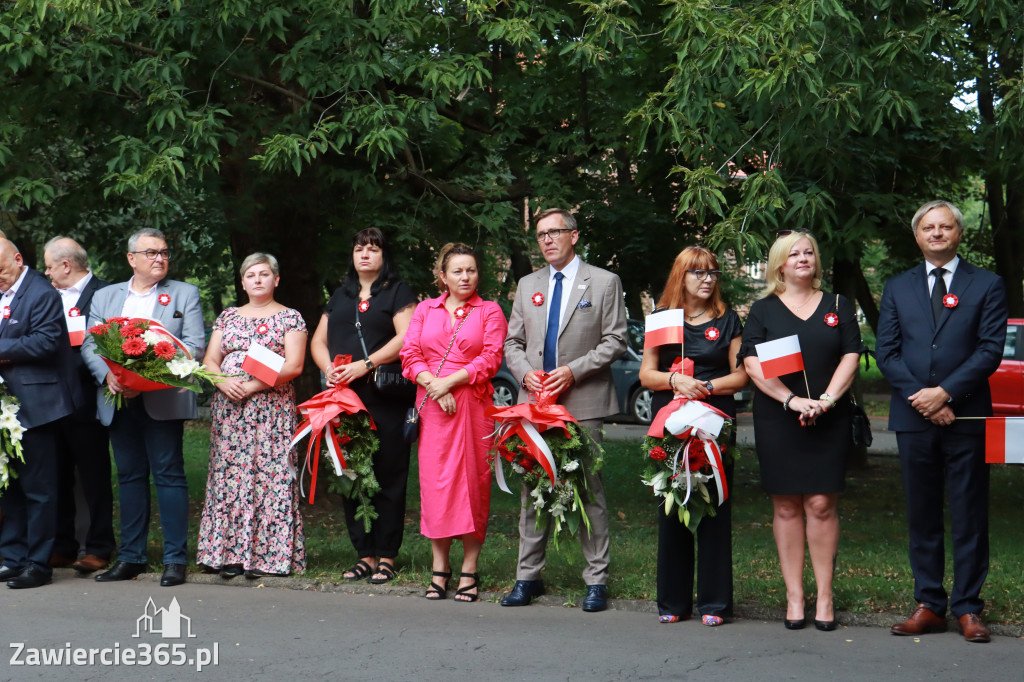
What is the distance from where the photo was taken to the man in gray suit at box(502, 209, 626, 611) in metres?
6.56

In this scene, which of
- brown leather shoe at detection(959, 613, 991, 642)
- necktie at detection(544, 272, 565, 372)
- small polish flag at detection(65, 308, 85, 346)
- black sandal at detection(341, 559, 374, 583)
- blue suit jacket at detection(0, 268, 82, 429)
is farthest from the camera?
small polish flag at detection(65, 308, 85, 346)

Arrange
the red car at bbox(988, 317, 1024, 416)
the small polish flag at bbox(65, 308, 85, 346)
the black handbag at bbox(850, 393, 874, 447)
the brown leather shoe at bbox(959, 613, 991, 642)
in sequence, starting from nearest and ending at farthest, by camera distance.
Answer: the brown leather shoe at bbox(959, 613, 991, 642)
the black handbag at bbox(850, 393, 874, 447)
the small polish flag at bbox(65, 308, 85, 346)
the red car at bbox(988, 317, 1024, 416)

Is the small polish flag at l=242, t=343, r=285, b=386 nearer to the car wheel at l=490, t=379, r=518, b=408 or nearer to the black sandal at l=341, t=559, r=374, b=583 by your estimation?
the black sandal at l=341, t=559, r=374, b=583

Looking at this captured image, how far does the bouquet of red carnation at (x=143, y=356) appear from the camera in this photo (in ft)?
22.8

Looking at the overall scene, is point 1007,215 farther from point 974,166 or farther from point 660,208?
point 660,208

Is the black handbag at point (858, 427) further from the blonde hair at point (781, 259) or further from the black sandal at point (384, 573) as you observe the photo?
the black sandal at point (384, 573)

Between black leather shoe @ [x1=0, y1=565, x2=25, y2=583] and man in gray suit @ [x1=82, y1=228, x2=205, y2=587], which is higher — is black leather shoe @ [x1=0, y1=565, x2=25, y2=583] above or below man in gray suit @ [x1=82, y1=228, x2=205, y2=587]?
below

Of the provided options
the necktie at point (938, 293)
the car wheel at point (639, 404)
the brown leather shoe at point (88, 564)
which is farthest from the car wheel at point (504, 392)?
the necktie at point (938, 293)

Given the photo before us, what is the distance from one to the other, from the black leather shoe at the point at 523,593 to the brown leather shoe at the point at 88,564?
2.94 metres

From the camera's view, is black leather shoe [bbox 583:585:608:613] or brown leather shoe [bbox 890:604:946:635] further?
black leather shoe [bbox 583:585:608:613]

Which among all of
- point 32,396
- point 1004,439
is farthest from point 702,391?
point 32,396

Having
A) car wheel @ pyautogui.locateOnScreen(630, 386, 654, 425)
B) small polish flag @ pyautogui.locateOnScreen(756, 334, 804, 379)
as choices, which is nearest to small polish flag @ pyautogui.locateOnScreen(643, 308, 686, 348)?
small polish flag @ pyautogui.locateOnScreen(756, 334, 804, 379)

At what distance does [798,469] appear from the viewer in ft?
19.5

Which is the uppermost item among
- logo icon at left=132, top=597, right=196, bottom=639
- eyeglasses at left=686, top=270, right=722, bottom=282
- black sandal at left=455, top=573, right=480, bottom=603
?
eyeglasses at left=686, top=270, right=722, bottom=282
